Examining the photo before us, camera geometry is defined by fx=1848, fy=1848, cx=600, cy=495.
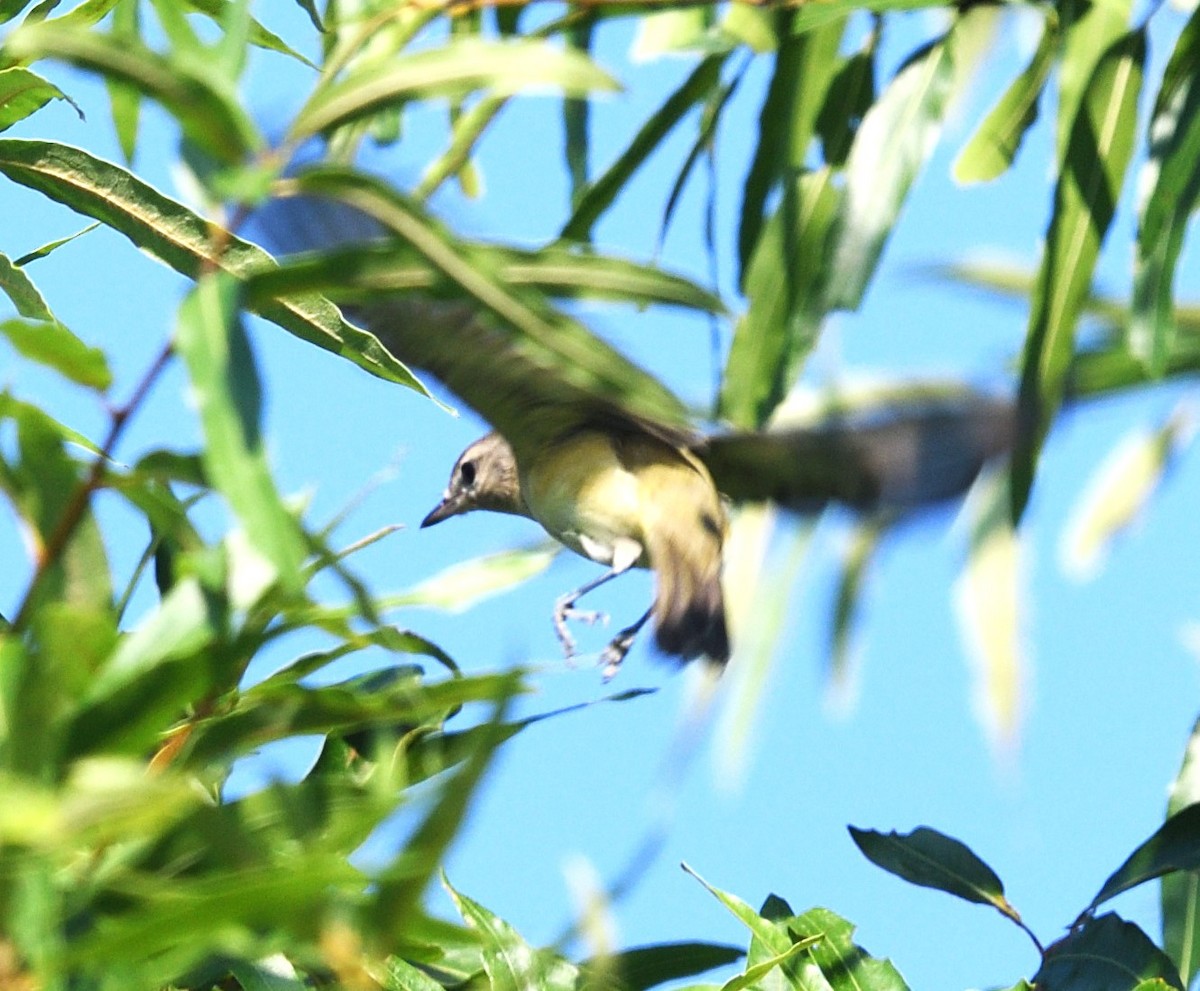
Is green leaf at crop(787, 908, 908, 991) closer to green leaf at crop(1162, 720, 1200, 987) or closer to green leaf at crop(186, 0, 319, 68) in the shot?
green leaf at crop(1162, 720, 1200, 987)

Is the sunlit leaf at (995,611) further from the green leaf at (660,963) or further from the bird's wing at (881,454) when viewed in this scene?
the green leaf at (660,963)

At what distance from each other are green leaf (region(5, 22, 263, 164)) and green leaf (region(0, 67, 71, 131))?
77 cm

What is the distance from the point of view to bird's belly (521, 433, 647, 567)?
1956mm

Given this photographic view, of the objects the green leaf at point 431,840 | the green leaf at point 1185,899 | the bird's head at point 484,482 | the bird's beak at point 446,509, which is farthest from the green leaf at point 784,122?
the bird's beak at point 446,509

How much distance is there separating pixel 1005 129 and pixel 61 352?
0.96 metres

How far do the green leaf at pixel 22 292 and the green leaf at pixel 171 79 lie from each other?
71cm

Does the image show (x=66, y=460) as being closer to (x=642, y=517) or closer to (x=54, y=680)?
(x=54, y=680)

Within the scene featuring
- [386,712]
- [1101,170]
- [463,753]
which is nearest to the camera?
[386,712]

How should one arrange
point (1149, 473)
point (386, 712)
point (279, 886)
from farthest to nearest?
point (1149, 473) → point (386, 712) → point (279, 886)

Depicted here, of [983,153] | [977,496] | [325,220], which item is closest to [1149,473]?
[977,496]

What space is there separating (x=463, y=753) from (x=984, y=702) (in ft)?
1.16

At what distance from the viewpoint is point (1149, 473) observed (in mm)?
1550

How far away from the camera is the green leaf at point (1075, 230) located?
1.29 metres

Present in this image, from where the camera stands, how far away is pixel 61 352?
2.81 ft
